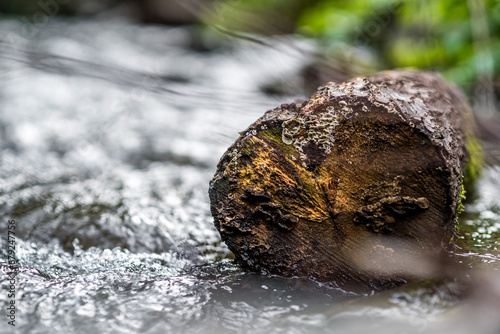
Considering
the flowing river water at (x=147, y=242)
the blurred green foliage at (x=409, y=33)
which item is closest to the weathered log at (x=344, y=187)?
the flowing river water at (x=147, y=242)

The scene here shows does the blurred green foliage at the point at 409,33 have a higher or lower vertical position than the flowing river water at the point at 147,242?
higher

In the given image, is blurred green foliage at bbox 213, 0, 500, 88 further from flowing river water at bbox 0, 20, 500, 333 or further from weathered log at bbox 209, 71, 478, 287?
weathered log at bbox 209, 71, 478, 287

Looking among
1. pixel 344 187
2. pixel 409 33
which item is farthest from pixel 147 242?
pixel 409 33

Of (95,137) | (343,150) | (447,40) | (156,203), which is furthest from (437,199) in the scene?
(447,40)

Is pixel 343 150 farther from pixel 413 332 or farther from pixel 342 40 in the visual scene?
pixel 342 40

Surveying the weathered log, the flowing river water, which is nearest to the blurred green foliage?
the flowing river water

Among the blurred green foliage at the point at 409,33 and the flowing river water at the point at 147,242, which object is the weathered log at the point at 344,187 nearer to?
the flowing river water at the point at 147,242
